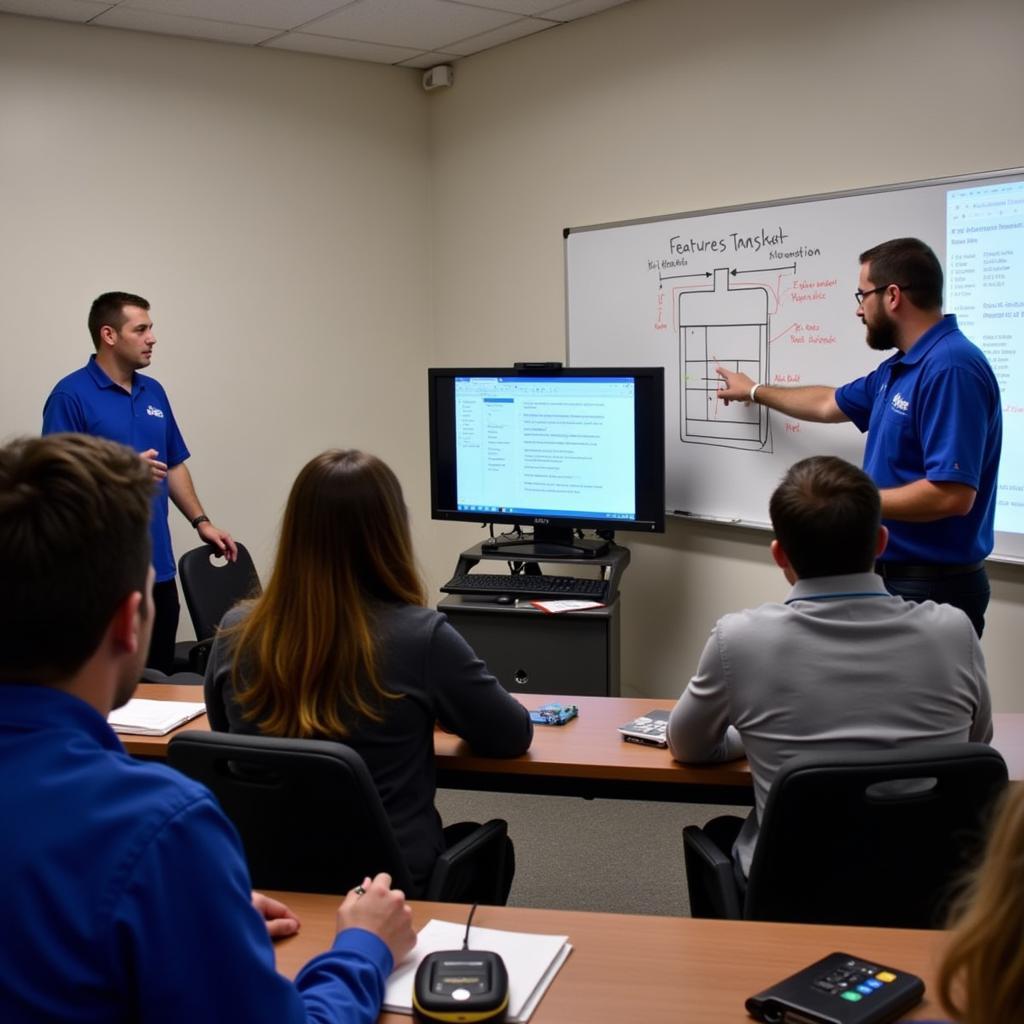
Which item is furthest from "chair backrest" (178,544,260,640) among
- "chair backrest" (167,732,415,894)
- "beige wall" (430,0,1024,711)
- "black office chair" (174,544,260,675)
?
"chair backrest" (167,732,415,894)

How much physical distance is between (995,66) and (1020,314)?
0.72 meters

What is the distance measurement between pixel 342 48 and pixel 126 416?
191 cm

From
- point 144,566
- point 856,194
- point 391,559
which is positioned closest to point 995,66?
point 856,194

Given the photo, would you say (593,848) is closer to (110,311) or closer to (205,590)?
(205,590)

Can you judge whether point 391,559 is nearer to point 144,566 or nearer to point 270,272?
point 144,566

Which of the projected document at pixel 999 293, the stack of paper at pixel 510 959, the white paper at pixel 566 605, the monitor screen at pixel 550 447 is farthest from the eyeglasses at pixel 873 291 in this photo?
the stack of paper at pixel 510 959

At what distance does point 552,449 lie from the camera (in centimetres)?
418

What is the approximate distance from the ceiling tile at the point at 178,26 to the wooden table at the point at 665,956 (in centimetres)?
380

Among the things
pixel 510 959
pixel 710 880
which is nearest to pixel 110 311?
pixel 710 880

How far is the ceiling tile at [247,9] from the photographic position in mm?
4195

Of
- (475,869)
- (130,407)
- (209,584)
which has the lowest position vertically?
(475,869)

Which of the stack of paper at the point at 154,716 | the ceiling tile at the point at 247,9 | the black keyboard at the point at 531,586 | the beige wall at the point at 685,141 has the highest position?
the ceiling tile at the point at 247,9

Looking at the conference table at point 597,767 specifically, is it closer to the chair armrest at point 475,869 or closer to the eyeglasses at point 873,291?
the chair armrest at point 475,869

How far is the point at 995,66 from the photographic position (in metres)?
3.27
